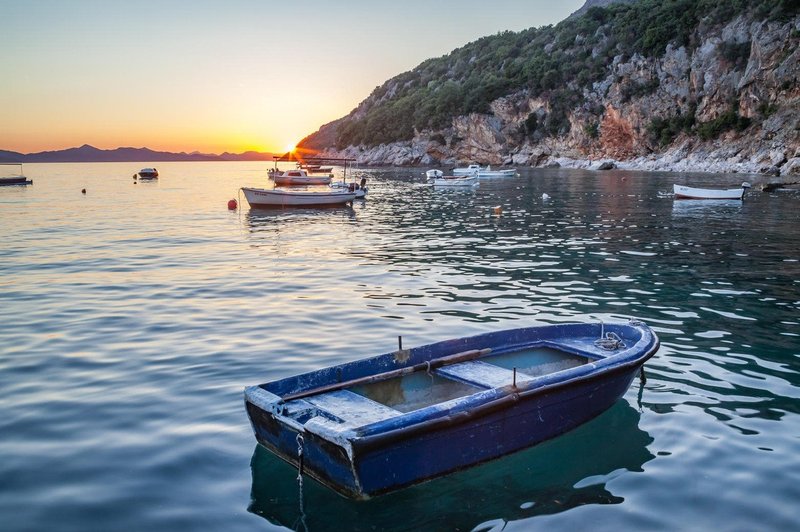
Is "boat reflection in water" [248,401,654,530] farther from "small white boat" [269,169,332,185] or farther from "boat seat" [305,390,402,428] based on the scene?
"small white boat" [269,169,332,185]

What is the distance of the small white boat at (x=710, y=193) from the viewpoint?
36.8 m

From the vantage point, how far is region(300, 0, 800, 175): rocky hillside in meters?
66.1

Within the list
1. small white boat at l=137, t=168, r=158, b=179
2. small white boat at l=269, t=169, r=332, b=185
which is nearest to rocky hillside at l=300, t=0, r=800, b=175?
small white boat at l=269, t=169, r=332, b=185

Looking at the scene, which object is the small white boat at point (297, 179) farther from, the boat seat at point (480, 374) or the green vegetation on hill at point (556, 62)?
the boat seat at point (480, 374)

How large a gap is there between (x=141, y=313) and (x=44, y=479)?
717 cm

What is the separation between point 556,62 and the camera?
108875 millimetres

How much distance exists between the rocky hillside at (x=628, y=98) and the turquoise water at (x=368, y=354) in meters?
48.8

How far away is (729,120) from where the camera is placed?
7000 centimetres

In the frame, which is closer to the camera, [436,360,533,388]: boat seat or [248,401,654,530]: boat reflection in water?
[248,401,654,530]: boat reflection in water

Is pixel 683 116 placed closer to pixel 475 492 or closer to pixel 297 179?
pixel 297 179

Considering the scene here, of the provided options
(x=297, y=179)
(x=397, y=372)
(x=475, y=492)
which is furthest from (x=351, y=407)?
(x=297, y=179)

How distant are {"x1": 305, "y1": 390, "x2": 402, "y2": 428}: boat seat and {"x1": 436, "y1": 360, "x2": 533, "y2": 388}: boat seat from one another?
1.11 m

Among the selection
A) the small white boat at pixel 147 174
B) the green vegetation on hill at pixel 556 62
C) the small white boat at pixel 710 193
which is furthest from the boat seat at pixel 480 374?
the small white boat at pixel 147 174

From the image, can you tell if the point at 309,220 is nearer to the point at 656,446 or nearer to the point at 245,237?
the point at 245,237
